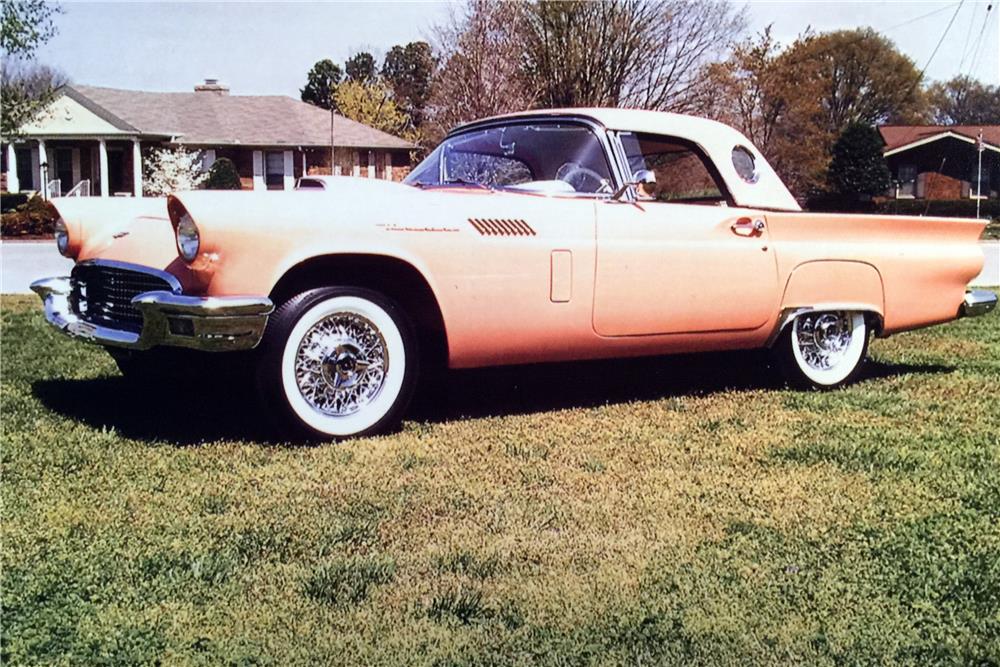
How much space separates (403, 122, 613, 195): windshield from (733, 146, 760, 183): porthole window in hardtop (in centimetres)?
91

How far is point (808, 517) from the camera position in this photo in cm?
351

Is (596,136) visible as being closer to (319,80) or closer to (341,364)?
(341,364)

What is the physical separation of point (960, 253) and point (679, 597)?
167 inches

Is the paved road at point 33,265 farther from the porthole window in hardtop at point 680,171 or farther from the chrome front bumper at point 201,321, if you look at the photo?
the chrome front bumper at point 201,321

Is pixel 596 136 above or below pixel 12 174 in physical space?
below

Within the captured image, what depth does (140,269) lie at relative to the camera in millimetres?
4512

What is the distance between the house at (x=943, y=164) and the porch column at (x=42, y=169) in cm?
3290

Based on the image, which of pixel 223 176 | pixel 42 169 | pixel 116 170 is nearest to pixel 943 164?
pixel 223 176

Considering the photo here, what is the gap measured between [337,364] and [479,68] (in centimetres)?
2307

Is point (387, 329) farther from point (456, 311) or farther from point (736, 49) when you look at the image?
point (736, 49)

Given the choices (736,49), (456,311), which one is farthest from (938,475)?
(736,49)

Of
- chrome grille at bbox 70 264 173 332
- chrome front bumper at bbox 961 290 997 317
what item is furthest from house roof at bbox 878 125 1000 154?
chrome grille at bbox 70 264 173 332

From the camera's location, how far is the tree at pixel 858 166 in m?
40.5

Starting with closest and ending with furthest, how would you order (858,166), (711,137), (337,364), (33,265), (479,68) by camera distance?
(337,364) < (711,137) < (33,265) < (479,68) < (858,166)
